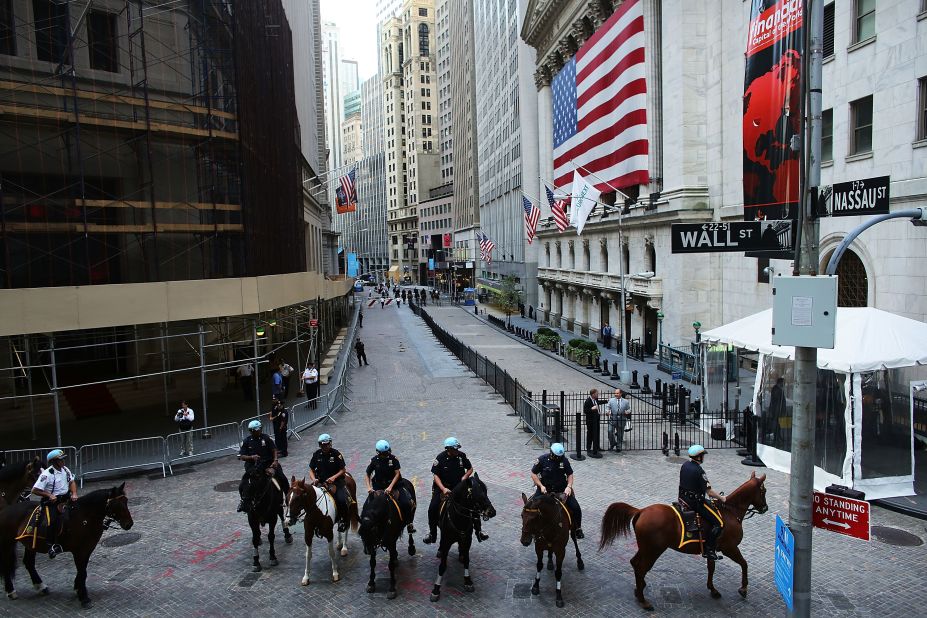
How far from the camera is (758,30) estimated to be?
2403 centimetres

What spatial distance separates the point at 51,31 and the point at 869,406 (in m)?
22.6

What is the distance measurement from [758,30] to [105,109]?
21753mm

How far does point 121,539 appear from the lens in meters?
12.5

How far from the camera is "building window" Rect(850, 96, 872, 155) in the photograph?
857 inches

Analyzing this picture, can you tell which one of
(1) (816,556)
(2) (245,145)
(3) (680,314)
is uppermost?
(2) (245,145)

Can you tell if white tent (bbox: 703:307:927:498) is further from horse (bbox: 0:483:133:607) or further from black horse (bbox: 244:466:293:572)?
horse (bbox: 0:483:133:607)

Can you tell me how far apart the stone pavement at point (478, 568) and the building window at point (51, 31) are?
11.6m

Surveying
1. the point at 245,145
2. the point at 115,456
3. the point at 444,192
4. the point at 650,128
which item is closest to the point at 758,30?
the point at 650,128

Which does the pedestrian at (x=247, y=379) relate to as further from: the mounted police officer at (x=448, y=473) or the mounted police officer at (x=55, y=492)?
the mounted police officer at (x=448, y=473)

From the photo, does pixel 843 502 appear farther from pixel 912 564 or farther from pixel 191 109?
pixel 191 109

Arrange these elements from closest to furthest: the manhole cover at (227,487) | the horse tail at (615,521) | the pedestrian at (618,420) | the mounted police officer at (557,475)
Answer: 1. the horse tail at (615,521)
2. the mounted police officer at (557,475)
3. the manhole cover at (227,487)
4. the pedestrian at (618,420)

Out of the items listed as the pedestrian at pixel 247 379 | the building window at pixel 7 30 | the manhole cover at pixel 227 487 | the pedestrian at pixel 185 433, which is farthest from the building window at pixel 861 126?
the building window at pixel 7 30

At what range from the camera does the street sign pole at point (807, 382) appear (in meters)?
7.06

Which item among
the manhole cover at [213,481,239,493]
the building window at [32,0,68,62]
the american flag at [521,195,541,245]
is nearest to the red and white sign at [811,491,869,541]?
the manhole cover at [213,481,239,493]
